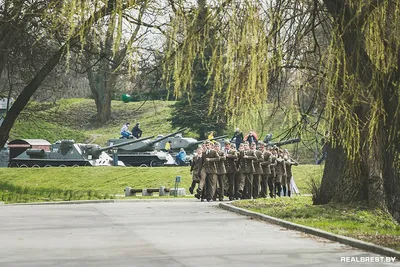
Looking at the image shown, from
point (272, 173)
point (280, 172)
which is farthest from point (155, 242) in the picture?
point (280, 172)

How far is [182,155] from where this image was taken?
2144 inches

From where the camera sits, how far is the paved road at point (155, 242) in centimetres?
1145

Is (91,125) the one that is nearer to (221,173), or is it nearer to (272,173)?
(272,173)

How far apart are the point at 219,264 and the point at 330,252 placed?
2.29m

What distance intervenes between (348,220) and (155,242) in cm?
511

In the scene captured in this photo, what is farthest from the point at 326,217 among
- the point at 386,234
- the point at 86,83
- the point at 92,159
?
the point at 86,83

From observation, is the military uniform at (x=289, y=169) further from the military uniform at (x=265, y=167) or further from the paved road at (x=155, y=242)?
the paved road at (x=155, y=242)

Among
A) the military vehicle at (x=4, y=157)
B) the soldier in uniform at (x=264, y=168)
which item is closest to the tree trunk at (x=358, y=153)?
the soldier in uniform at (x=264, y=168)

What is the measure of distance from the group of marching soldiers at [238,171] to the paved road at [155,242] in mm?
7449

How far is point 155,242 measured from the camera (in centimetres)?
1405

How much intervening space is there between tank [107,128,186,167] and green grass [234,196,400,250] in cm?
3101

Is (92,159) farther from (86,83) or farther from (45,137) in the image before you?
(86,83)

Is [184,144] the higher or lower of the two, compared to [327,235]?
higher

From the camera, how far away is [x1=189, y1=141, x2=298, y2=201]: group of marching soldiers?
29234 millimetres
